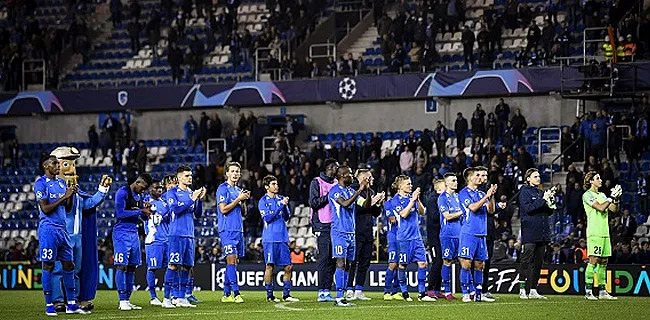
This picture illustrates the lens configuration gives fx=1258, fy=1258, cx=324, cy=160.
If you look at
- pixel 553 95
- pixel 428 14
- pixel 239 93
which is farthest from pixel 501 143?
pixel 239 93

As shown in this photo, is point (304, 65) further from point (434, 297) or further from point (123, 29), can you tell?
point (434, 297)

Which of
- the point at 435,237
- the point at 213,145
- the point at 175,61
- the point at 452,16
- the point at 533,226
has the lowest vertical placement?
the point at 435,237

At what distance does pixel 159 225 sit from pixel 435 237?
5249 millimetres

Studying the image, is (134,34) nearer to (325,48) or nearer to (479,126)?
(325,48)

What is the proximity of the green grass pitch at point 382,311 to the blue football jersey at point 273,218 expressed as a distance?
117 centimetres

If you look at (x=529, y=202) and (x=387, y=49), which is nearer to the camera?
(x=529, y=202)

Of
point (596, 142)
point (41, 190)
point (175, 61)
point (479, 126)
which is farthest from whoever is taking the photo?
point (175, 61)

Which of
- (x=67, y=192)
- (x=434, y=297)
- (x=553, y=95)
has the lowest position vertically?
(x=434, y=297)

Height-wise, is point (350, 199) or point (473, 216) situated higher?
point (350, 199)

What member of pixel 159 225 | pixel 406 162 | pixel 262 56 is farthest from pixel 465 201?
pixel 262 56

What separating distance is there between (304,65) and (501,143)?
8119 mm

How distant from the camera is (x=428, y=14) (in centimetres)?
4169

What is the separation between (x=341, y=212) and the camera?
21.0 metres

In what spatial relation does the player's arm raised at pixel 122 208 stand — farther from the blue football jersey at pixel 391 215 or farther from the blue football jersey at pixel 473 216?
the blue football jersey at pixel 473 216
